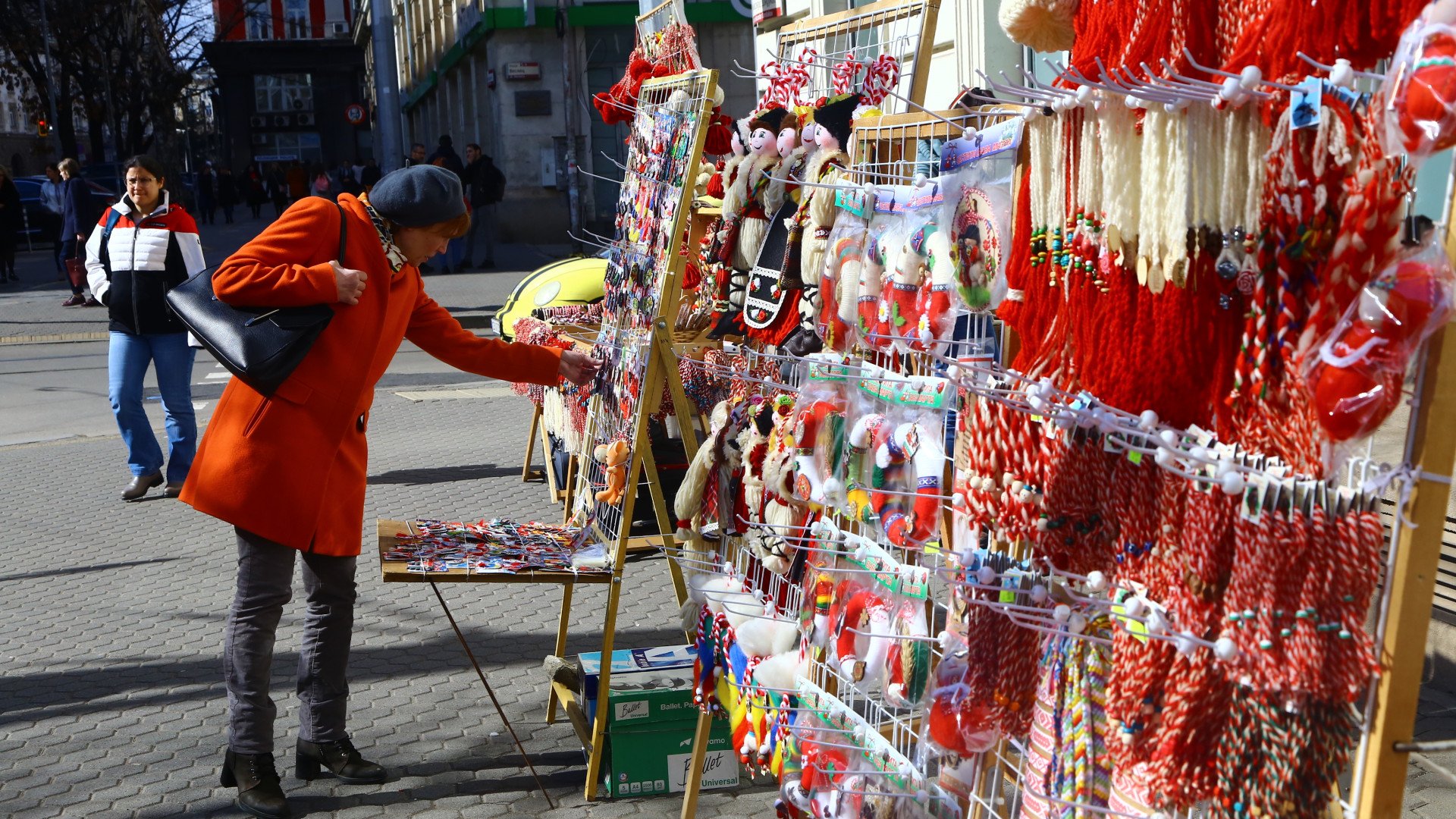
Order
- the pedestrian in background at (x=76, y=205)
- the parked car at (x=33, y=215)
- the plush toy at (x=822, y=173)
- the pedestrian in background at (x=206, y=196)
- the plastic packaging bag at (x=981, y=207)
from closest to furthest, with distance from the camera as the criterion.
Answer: the plastic packaging bag at (x=981, y=207) → the plush toy at (x=822, y=173) → the pedestrian in background at (x=76, y=205) → the parked car at (x=33, y=215) → the pedestrian in background at (x=206, y=196)

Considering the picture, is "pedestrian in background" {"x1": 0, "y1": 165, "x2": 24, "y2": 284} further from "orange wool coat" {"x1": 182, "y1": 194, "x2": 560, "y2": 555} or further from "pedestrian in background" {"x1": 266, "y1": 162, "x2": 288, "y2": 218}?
"orange wool coat" {"x1": 182, "y1": 194, "x2": 560, "y2": 555}

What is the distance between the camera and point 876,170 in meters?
2.48

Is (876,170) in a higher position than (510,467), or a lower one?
higher

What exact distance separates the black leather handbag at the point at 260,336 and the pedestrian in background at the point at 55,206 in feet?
61.4

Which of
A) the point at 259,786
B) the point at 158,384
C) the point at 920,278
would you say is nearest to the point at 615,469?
the point at 259,786

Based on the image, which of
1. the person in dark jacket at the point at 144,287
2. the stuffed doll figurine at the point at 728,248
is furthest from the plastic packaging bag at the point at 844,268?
the person in dark jacket at the point at 144,287

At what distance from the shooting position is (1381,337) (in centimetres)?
133

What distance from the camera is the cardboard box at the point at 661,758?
11.3 ft

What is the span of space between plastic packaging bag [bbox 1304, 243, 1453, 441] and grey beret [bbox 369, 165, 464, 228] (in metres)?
2.42

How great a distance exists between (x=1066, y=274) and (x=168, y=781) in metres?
2.99

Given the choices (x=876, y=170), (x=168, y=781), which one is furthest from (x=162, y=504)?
(x=876, y=170)

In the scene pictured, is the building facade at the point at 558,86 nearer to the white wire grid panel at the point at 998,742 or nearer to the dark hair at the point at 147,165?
the dark hair at the point at 147,165

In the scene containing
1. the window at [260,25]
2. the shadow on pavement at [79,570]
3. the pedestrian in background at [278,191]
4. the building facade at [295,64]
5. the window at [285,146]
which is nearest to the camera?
the shadow on pavement at [79,570]

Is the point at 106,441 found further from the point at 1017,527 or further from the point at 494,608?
the point at 1017,527
